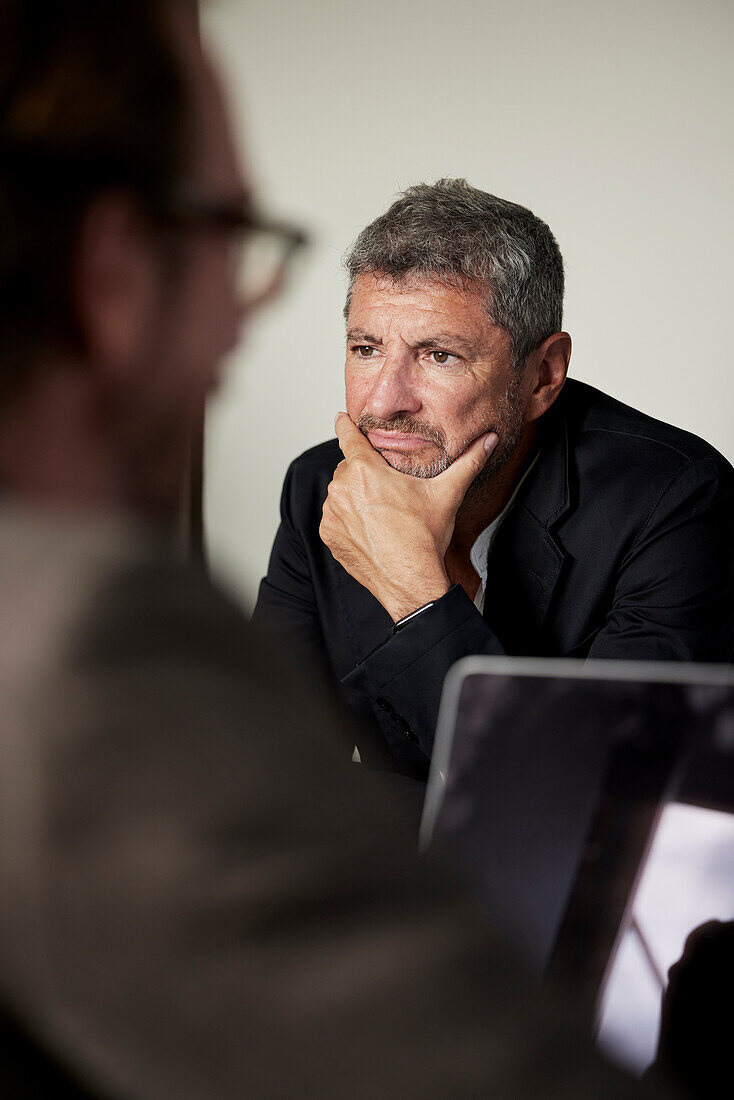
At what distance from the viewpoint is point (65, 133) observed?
0.33m

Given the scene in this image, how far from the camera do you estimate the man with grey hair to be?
1.32 metres

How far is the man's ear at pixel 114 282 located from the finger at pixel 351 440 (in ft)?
3.33

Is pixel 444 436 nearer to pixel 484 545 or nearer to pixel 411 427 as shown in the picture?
pixel 411 427

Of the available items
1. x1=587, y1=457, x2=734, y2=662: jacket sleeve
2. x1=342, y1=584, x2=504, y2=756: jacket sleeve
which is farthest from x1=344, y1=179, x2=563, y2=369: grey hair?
x1=342, y1=584, x2=504, y2=756: jacket sleeve

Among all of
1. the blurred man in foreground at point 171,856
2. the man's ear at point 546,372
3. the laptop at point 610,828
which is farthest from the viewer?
the man's ear at point 546,372

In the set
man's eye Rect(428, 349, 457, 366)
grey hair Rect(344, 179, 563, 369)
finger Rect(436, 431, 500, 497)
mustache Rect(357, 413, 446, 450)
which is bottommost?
finger Rect(436, 431, 500, 497)

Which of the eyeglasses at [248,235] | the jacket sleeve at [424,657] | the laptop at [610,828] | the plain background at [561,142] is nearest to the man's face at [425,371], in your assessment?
the jacket sleeve at [424,657]

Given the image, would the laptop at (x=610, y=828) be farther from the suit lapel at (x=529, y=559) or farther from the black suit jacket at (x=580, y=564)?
the suit lapel at (x=529, y=559)

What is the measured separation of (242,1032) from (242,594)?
0.14 meters

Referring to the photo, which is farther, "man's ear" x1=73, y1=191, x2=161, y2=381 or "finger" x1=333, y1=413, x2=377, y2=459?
"finger" x1=333, y1=413, x2=377, y2=459

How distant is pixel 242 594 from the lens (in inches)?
14.0

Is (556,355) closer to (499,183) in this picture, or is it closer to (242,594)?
(499,183)

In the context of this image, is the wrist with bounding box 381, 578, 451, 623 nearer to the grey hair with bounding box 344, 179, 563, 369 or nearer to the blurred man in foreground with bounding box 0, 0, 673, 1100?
the grey hair with bounding box 344, 179, 563, 369

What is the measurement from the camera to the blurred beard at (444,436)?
139 centimetres
